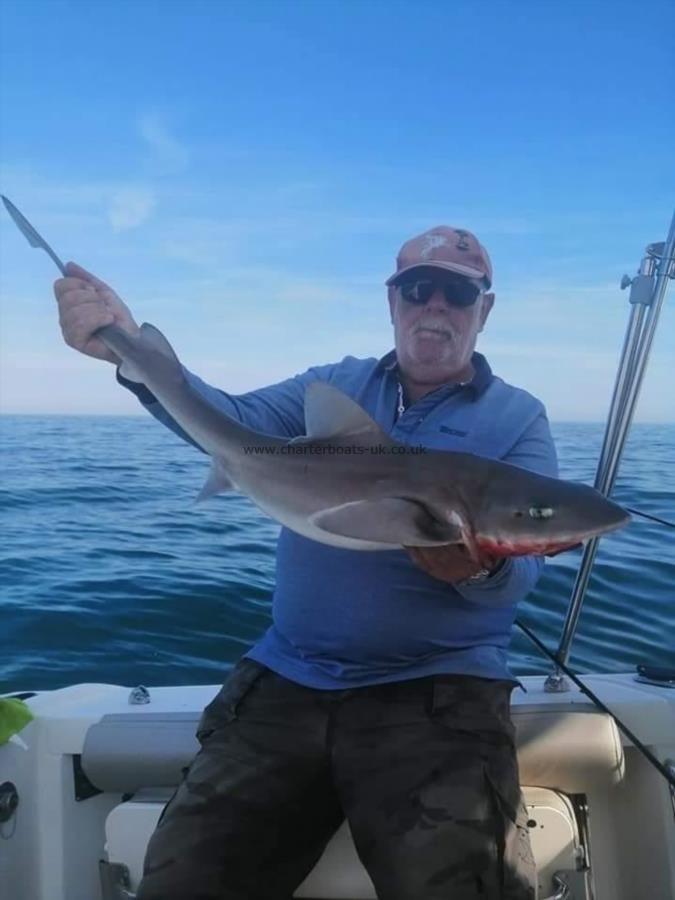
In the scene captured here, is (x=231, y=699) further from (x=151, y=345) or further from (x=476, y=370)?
(x=476, y=370)

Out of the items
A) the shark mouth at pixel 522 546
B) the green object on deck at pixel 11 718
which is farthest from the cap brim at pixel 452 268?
the green object on deck at pixel 11 718

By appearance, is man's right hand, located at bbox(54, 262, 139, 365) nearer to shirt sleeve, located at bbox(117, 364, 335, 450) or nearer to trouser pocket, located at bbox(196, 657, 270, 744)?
shirt sleeve, located at bbox(117, 364, 335, 450)

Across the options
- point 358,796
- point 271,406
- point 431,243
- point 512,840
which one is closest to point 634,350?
point 431,243

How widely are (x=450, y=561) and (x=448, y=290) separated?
1.74 m

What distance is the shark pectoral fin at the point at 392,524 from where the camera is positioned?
2531 millimetres

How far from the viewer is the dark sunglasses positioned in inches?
153

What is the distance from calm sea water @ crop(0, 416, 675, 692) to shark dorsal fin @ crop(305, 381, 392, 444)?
11.5ft

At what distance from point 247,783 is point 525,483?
149cm

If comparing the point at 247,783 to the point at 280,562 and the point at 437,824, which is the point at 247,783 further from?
the point at 280,562

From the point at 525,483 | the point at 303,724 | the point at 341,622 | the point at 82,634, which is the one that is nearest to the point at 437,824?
the point at 303,724

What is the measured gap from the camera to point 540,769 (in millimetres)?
3246

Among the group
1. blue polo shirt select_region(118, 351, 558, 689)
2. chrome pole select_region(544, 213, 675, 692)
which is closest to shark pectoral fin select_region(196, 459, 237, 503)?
blue polo shirt select_region(118, 351, 558, 689)

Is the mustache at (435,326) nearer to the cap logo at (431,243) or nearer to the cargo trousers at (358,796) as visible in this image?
the cap logo at (431,243)

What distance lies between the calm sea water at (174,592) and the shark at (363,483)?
320 cm
